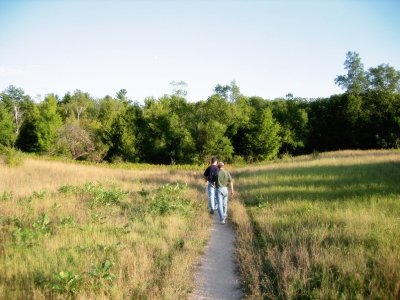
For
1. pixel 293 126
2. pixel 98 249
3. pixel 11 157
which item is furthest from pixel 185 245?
pixel 293 126

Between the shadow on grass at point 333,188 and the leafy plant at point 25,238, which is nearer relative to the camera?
the leafy plant at point 25,238

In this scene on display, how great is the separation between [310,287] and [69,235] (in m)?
5.49

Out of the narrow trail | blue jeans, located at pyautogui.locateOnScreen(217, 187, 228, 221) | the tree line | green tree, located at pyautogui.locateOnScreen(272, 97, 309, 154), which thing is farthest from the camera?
green tree, located at pyautogui.locateOnScreen(272, 97, 309, 154)

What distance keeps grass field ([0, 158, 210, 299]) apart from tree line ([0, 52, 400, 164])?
107 feet

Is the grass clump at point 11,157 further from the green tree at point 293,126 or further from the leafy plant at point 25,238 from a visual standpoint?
the green tree at point 293,126

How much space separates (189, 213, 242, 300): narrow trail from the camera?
522cm

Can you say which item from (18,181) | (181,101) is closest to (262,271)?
(18,181)

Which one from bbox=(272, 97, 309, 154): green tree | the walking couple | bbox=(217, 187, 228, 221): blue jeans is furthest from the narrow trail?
bbox=(272, 97, 309, 154): green tree

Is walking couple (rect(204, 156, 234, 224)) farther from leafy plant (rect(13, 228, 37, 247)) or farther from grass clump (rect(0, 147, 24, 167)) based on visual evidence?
grass clump (rect(0, 147, 24, 167))

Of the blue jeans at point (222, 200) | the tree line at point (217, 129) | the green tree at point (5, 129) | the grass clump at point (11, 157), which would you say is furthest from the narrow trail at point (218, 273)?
the green tree at point (5, 129)

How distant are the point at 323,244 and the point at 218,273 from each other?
8.02 feet

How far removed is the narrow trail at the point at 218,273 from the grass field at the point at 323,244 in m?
0.24

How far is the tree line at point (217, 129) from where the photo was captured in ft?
145

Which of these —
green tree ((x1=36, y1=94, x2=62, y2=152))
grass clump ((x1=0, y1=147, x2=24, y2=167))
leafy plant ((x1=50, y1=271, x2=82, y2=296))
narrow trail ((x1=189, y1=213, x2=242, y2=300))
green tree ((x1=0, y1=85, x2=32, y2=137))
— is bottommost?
narrow trail ((x1=189, y1=213, x2=242, y2=300))
